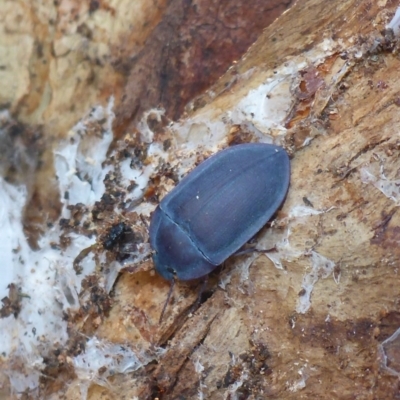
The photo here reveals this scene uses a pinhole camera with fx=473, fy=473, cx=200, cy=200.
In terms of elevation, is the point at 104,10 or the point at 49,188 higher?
the point at 104,10

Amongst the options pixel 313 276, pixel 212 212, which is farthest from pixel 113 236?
pixel 313 276

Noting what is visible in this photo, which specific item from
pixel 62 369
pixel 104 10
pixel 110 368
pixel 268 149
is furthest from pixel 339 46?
pixel 62 369

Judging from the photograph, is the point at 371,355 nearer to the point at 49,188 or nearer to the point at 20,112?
the point at 49,188

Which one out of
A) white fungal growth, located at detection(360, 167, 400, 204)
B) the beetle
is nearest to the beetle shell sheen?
the beetle

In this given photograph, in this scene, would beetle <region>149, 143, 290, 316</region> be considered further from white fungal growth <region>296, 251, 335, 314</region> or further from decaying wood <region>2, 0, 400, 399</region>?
white fungal growth <region>296, 251, 335, 314</region>

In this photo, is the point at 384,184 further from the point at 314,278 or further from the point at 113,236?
the point at 113,236
